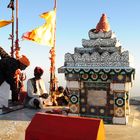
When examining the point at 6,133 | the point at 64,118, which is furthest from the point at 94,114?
the point at 64,118

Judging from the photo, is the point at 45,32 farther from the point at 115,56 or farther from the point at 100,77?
the point at 115,56

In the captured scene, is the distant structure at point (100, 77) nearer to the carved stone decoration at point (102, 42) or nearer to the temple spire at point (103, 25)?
the carved stone decoration at point (102, 42)

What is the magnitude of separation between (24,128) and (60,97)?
5.21m

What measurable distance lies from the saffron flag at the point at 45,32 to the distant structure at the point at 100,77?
260cm

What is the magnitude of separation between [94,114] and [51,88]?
4100mm

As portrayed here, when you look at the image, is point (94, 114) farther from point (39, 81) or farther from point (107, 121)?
point (39, 81)

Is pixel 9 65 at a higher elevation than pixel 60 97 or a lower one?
higher

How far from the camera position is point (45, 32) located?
47.0 ft

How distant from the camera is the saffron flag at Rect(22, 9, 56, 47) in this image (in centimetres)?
1370

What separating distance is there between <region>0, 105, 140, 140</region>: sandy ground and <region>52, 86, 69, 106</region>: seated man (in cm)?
220

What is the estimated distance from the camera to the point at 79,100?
11.5 metres

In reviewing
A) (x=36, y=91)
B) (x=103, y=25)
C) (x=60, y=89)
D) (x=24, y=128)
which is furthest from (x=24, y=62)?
(x=24, y=128)

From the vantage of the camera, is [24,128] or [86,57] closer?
[24,128]

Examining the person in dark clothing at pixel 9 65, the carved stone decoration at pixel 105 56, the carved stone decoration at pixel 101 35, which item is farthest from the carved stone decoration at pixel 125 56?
the person in dark clothing at pixel 9 65
